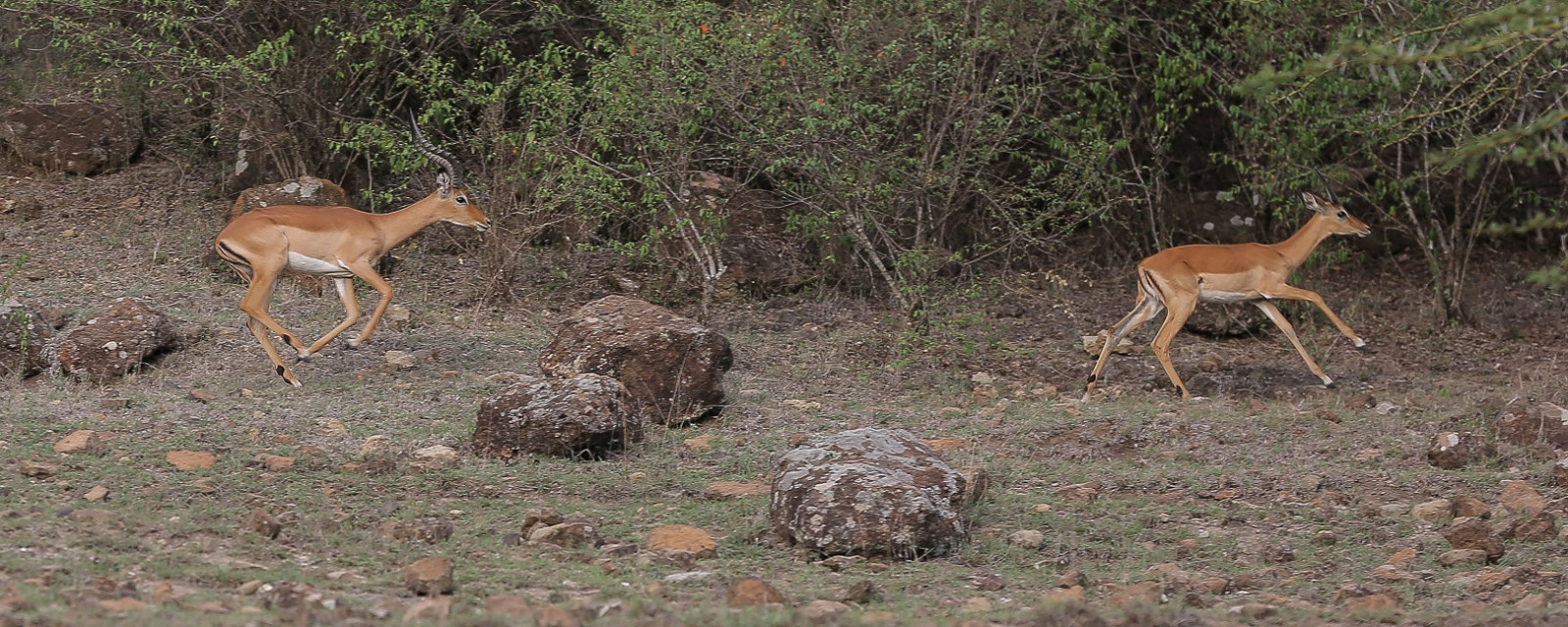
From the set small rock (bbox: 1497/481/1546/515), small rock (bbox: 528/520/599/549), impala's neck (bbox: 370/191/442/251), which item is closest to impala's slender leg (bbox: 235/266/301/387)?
impala's neck (bbox: 370/191/442/251)

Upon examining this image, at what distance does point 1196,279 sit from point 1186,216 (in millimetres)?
3259

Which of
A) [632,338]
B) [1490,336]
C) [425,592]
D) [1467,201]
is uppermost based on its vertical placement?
[425,592]

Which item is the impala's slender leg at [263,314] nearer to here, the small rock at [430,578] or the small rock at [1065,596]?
the small rock at [430,578]

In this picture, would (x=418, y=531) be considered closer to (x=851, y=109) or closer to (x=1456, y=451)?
(x=1456, y=451)

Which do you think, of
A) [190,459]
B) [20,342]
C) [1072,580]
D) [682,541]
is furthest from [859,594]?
[20,342]

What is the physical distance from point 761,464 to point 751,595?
2.62 metres

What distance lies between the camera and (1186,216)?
14.4 m

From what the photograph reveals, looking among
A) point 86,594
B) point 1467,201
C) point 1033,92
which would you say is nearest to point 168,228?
point 1033,92

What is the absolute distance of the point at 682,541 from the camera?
6270 mm

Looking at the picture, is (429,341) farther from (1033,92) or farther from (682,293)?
(1033,92)

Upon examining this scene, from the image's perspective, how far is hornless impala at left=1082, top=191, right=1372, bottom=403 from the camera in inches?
440

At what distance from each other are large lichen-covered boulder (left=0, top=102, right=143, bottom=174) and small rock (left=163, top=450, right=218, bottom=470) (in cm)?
814

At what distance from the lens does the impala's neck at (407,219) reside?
10.8 meters

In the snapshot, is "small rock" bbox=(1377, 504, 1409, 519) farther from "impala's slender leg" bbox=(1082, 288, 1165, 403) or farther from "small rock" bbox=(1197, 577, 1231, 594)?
"impala's slender leg" bbox=(1082, 288, 1165, 403)
